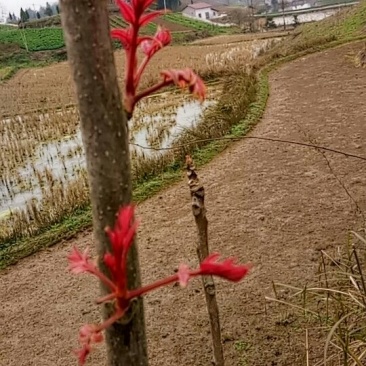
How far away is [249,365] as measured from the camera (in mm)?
3434

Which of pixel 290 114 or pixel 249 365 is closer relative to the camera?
pixel 249 365

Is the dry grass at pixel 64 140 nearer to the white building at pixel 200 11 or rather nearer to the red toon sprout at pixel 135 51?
the red toon sprout at pixel 135 51

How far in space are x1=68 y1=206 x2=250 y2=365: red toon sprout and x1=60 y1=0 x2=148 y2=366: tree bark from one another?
32mm

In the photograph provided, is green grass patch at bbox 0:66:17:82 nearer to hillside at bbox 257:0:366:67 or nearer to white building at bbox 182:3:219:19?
hillside at bbox 257:0:366:67

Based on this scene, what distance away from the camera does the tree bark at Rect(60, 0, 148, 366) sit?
617mm

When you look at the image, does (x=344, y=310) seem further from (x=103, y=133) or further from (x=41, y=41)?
(x=41, y=41)

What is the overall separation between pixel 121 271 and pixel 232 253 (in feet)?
14.5

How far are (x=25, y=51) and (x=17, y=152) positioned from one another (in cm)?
2626

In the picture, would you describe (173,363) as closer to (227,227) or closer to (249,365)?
(249,365)

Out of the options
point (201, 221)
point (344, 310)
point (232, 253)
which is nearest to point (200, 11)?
point (232, 253)

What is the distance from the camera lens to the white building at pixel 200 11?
58.3 meters

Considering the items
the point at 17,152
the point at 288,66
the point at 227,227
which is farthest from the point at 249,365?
the point at 288,66

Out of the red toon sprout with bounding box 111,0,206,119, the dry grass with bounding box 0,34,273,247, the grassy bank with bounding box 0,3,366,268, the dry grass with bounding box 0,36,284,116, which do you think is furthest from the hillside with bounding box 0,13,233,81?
the red toon sprout with bounding box 111,0,206,119

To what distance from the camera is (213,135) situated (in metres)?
8.88
